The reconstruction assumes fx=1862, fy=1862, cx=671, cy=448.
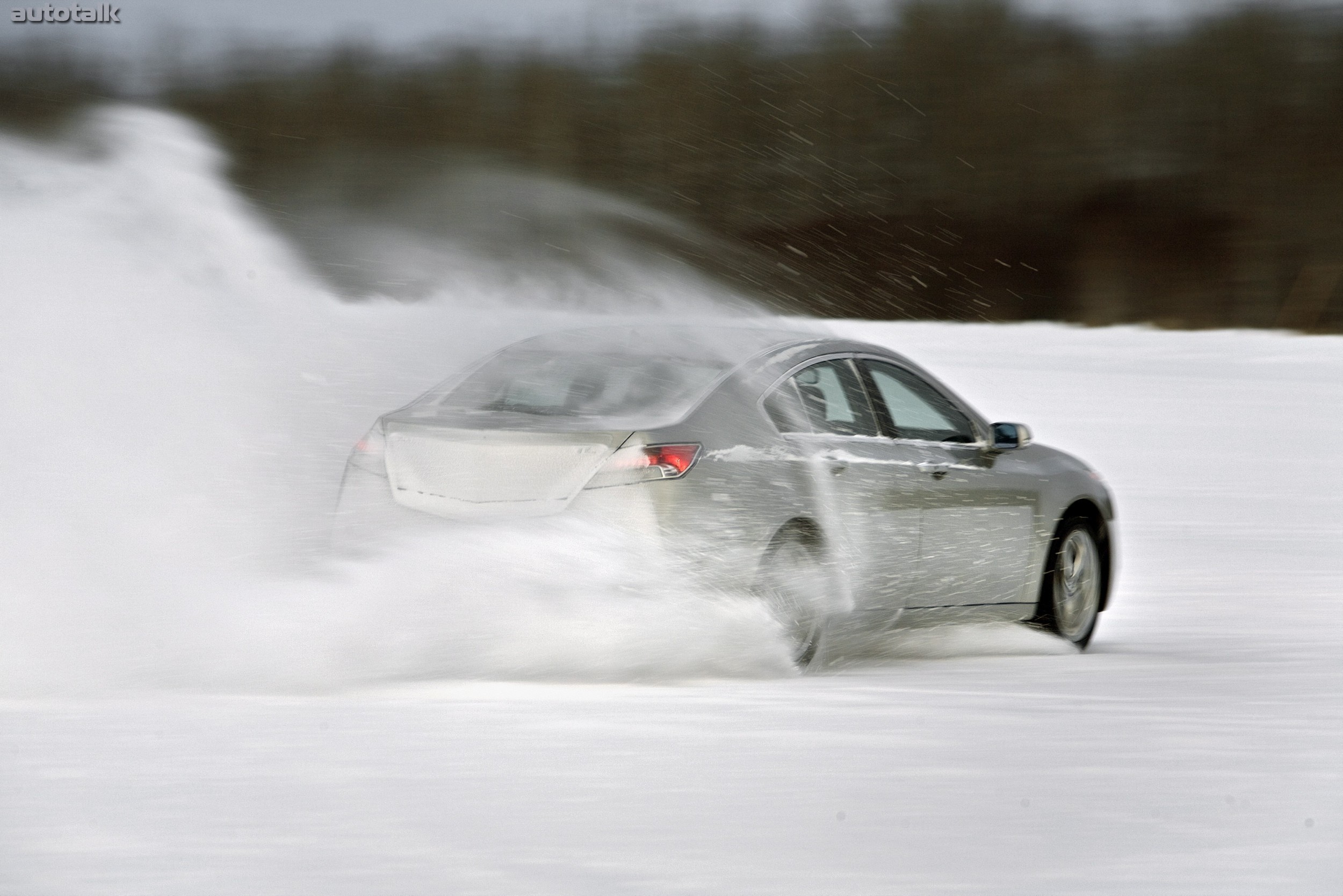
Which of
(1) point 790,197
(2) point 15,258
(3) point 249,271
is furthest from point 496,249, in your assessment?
(2) point 15,258

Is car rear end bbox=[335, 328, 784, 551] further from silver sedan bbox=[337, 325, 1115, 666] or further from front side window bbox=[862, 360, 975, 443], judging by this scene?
front side window bbox=[862, 360, 975, 443]

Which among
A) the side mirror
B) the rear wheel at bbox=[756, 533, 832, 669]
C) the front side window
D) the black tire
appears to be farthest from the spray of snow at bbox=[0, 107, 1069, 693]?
the black tire

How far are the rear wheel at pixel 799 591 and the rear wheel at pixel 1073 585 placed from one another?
1.77 meters

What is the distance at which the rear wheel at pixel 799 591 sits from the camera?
703cm

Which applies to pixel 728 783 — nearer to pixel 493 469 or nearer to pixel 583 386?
pixel 493 469

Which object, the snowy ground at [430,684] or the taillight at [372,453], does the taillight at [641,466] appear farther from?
the taillight at [372,453]

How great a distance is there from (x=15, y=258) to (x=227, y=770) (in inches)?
182

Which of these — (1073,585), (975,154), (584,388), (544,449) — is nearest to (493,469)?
(544,449)

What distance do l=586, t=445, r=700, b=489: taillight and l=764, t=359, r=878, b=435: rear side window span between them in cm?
67

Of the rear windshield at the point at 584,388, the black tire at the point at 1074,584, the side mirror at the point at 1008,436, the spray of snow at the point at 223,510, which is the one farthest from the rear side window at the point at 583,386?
the black tire at the point at 1074,584

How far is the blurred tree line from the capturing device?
105 ft

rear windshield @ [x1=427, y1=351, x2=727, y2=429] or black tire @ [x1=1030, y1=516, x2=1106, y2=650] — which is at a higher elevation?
rear windshield @ [x1=427, y1=351, x2=727, y2=429]

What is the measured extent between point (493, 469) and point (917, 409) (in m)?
2.38

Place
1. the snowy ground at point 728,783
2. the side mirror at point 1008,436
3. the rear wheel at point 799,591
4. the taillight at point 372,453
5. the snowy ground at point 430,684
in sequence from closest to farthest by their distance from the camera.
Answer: the snowy ground at point 728,783 < the snowy ground at point 430,684 < the taillight at point 372,453 < the rear wheel at point 799,591 < the side mirror at point 1008,436
